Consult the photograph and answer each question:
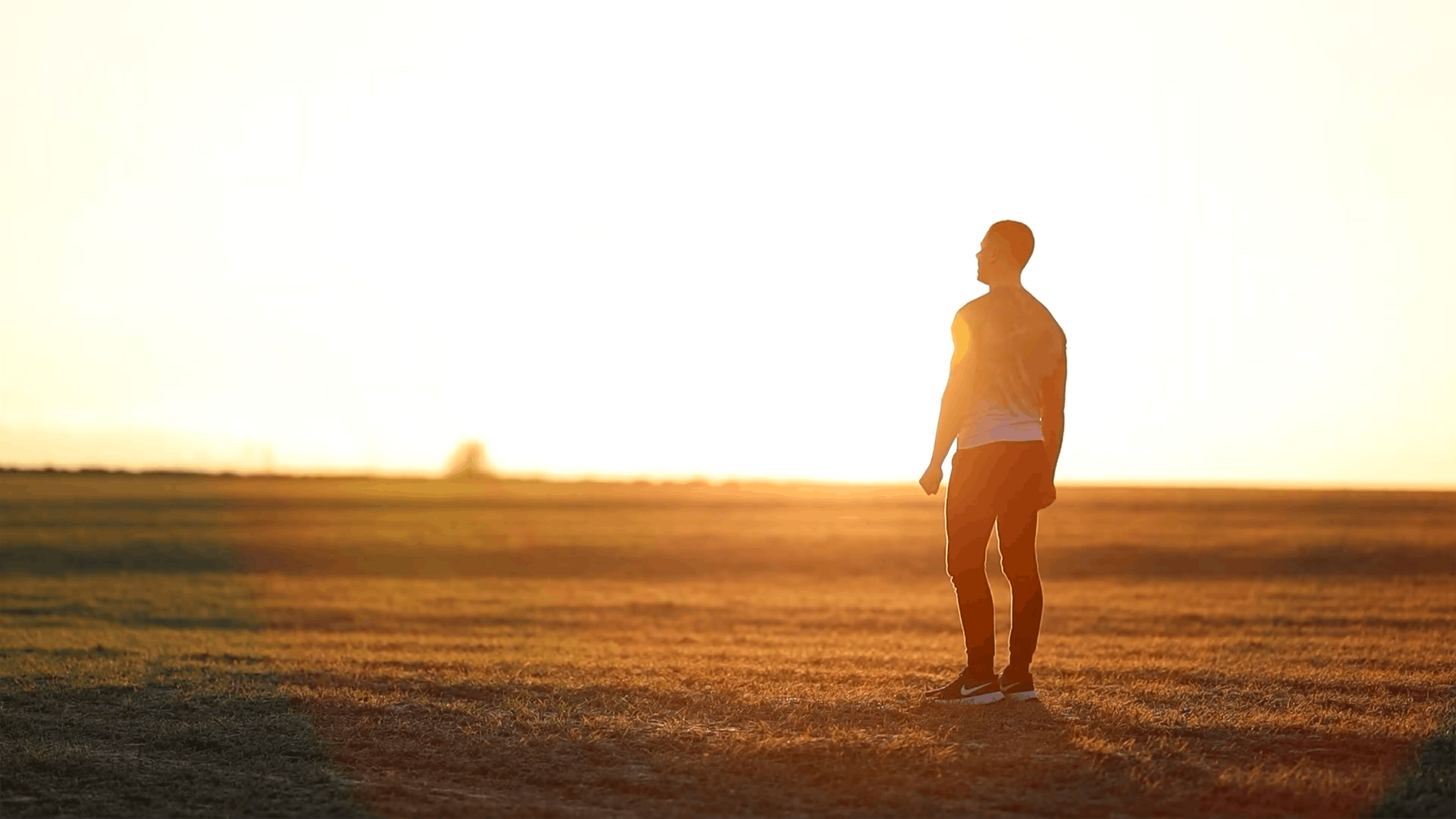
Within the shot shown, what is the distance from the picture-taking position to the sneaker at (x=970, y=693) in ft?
28.6

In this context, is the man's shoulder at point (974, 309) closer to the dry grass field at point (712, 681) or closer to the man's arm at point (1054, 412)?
the man's arm at point (1054, 412)

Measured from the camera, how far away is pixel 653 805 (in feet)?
21.0

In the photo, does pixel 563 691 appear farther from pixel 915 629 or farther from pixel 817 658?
pixel 915 629

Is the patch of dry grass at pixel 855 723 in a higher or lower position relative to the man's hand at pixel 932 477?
lower

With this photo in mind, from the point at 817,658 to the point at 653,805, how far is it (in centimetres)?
700

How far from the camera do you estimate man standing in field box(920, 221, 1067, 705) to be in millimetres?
8383

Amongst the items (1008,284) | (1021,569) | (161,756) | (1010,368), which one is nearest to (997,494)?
(1021,569)

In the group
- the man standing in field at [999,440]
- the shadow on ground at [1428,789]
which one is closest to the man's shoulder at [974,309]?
the man standing in field at [999,440]

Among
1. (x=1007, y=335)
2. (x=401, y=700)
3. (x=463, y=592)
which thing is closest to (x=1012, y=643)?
(x=1007, y=335)

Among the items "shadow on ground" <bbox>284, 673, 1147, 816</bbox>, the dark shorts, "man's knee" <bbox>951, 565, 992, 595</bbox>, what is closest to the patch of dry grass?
"shadow on ground" <bbox>284, 673, 1147, 816</bbox>

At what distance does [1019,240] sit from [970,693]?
3.09 m

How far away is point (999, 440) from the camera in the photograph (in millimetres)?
8336

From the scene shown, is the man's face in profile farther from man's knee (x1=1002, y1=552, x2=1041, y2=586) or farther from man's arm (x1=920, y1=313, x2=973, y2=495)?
man's knee (x1=1002, y1=552, x2=1041, y2=586)

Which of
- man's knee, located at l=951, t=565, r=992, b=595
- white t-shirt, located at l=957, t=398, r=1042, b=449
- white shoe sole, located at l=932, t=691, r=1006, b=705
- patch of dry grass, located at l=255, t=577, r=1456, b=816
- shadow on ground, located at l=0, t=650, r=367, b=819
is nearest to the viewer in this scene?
patch of dry grass, located at l=255, t=577, r=1456, b=816
